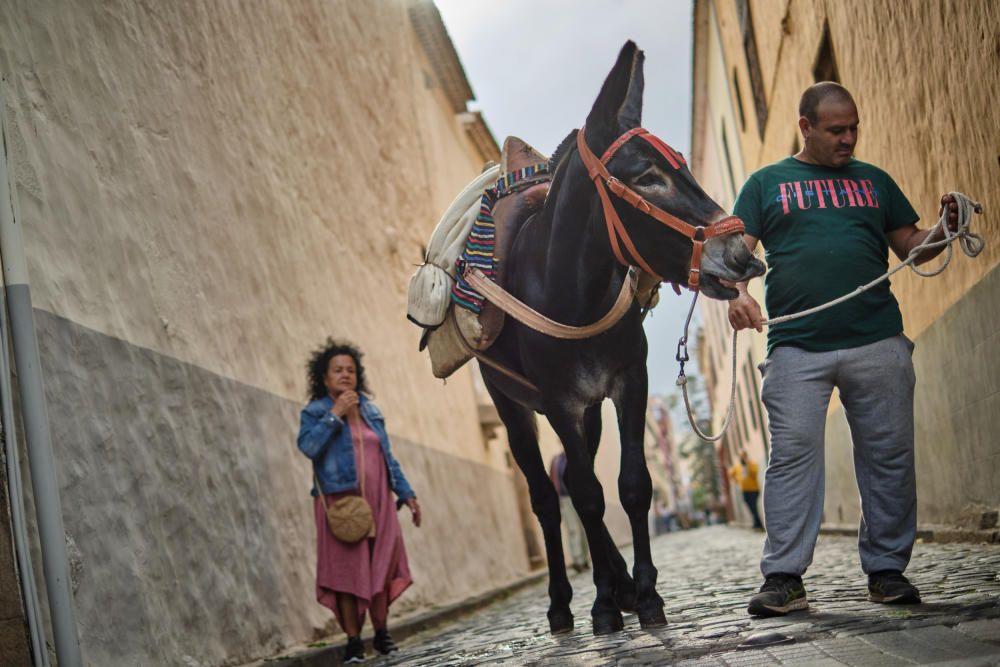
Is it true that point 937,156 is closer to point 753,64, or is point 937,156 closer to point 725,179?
point 753,64

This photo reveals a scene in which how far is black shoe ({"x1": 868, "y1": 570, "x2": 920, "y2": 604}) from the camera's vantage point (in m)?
3.99

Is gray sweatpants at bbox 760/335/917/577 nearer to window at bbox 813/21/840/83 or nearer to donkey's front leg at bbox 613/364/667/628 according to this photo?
donkey's front leg at bbox 613/364/667/628

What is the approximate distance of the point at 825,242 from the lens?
4.30 metres

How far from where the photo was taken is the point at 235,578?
6523 mm

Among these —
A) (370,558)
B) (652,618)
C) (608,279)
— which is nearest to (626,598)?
(652,618)

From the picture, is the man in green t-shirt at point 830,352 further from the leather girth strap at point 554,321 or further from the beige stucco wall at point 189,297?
the beige stucco wall at point 189,297

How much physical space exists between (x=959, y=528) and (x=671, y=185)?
3.69 m

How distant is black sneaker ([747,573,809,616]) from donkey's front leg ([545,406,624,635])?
0.69 meters

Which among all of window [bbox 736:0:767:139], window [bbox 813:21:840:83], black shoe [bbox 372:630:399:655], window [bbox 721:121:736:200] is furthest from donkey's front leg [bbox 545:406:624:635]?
window [bbox 721:121:736:200]

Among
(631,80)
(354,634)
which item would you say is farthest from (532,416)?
(631,80)

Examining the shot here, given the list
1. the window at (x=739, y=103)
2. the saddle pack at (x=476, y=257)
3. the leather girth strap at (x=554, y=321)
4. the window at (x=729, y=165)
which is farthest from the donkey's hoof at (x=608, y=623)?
the window at (x=729, y=165)

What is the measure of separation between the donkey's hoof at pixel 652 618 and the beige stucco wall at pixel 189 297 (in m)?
2.13

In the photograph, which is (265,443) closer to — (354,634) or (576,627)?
(354,634)

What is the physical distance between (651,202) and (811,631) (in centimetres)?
165
